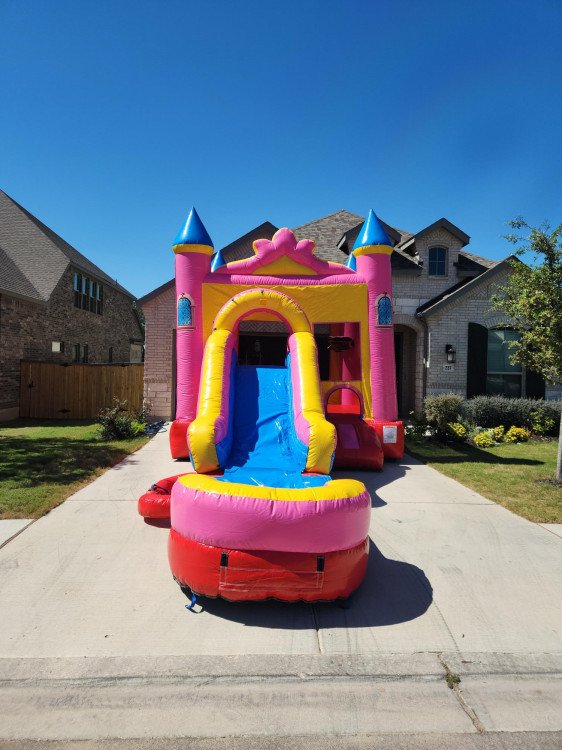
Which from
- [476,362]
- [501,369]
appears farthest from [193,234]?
[501,369]

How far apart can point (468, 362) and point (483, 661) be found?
11.2 m

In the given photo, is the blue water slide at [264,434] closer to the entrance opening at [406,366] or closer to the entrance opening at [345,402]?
the entrance opening at [345,402]

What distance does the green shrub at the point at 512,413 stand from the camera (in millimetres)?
11766

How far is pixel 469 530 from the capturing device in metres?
5.00

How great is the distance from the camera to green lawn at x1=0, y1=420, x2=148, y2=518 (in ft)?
18.5

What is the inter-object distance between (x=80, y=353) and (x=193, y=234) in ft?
44.2

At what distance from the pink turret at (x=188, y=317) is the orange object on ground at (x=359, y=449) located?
2.95 metres

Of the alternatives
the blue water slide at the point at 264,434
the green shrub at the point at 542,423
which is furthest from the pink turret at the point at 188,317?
the green shrub at the point at 542,423

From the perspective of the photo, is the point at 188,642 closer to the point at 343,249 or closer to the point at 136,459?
the point at 136,459

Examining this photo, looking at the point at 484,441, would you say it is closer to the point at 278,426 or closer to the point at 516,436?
the point at 516,436

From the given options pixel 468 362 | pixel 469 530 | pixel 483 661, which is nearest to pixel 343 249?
pixel 468 362

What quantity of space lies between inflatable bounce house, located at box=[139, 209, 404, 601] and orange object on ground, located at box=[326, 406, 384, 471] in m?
0.02

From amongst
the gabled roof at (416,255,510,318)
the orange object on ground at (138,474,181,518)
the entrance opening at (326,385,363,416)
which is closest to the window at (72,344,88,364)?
the entrance opening at (326,385,363,416)

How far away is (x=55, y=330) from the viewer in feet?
55.3
